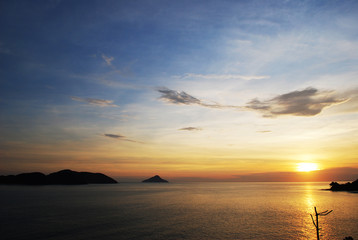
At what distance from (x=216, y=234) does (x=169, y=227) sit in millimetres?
11229

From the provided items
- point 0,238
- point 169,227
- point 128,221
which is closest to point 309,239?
point 169,227

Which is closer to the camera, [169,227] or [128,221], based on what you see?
[169,227]

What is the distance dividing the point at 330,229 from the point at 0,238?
6837 cm

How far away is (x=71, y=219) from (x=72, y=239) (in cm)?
2073

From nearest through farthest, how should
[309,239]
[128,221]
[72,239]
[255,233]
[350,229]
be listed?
1. [72,239]
2. [309,239]
3. [255,233]
4. [350,229]
5. [128,221]

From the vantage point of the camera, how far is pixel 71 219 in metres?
57.4

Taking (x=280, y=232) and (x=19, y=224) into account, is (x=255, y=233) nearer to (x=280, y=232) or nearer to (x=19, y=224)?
(x=280, y=232)

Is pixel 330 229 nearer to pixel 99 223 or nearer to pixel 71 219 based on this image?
pixel 99 223

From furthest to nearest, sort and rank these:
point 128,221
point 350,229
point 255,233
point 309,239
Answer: point 128,221
point 350,229
point 255,233
point 309,239

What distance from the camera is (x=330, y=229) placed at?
5056cm

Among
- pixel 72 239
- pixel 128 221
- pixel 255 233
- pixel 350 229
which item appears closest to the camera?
pixel 72 239

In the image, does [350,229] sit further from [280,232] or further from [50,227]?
[50,227]

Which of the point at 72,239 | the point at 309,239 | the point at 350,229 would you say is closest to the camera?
the point at 72,239

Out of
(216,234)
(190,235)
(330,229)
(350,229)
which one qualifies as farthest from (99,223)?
(350,229)
